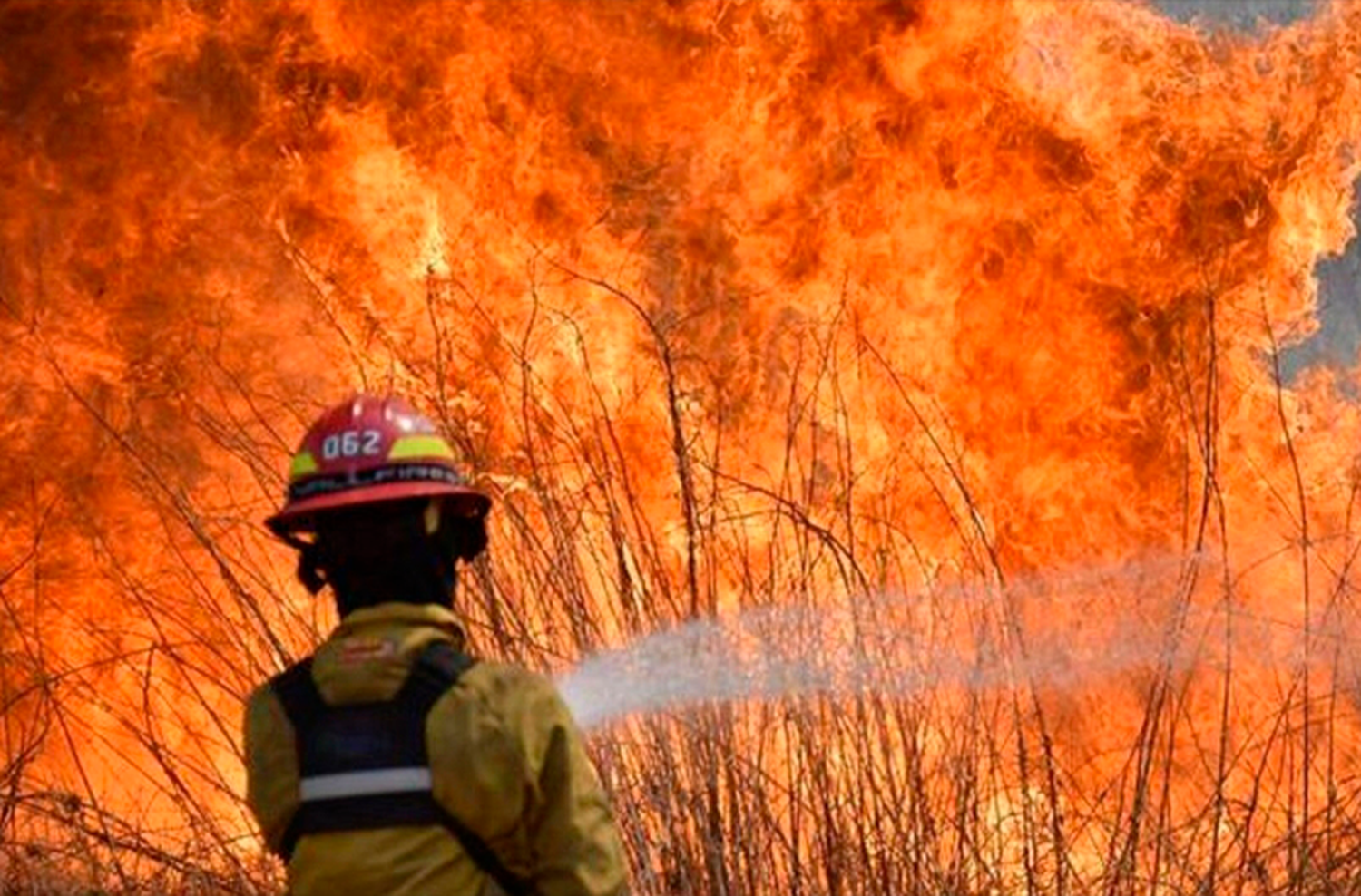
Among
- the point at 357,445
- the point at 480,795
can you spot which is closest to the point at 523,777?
the point at 480,795

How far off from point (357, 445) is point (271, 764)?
511 millimetres

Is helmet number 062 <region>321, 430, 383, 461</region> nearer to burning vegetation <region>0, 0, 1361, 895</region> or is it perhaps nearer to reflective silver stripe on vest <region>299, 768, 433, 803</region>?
reflective silver stripe on vest <region>299, 768, 433, 803</region>

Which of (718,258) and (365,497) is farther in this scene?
(718,258)

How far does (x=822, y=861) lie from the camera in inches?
262

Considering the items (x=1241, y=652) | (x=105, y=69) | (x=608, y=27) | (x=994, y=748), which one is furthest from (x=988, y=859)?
(x=105, y=69)

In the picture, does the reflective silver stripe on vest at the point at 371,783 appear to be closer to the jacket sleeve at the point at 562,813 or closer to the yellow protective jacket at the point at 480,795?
the yellow protective jacket at the point at 480,795

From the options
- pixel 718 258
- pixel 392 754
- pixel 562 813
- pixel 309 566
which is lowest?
pixel 562 813

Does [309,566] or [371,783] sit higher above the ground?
[309,566]

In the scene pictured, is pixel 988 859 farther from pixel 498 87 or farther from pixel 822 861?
pixel 498 87

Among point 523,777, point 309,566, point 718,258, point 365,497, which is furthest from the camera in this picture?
point 718,258

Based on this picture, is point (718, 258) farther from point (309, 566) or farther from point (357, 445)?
point (357, 445)

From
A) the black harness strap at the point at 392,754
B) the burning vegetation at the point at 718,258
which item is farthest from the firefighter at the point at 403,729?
the burning vegetation at the point at 718,258

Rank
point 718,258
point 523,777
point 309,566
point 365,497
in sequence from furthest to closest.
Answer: point 718,258
point 309,566
point 365,497
point 523,777

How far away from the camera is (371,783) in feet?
12.8
